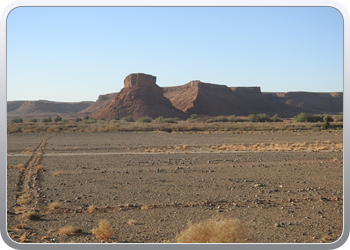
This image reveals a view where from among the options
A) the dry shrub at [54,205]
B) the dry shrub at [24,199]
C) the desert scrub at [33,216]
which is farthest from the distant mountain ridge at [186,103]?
the desert scrub at [33,216]

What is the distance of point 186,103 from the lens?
134 metres

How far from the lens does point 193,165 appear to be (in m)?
18.9

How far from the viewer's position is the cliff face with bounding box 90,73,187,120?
117625 millimetres

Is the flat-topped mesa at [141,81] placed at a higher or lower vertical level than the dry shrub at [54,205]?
higher

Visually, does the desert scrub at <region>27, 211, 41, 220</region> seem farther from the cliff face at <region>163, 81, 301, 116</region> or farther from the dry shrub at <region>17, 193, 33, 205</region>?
the cliff face at <region>163, 81, 301, 116</region>

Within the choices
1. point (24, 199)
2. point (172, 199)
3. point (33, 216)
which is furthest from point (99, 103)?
point (33, 216)

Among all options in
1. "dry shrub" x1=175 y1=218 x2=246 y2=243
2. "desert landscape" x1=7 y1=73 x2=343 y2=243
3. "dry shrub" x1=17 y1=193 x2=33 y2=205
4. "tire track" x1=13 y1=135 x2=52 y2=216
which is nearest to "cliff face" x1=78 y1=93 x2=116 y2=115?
"desert landscape" x1=7 y1=73 x2=343 y2=243

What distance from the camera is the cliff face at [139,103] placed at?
11762cm

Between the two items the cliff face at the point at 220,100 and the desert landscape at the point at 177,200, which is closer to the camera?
the desert landscape at the point at 177,200

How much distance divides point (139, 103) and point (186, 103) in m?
19.0

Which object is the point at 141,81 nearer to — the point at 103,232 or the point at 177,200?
the point at 177,200

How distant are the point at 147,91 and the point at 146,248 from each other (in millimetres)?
125727

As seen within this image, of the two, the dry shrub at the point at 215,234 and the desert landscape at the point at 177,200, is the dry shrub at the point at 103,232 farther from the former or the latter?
the dry shrub at the point at 215,234
